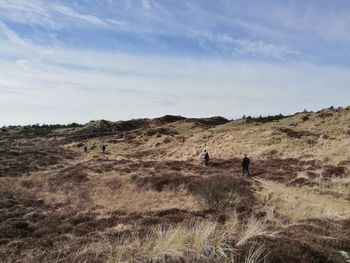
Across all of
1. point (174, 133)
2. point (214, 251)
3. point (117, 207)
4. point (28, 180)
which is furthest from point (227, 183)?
point (174, 133)

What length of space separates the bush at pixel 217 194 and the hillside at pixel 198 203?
2.7 inches

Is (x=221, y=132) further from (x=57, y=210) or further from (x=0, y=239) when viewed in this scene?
(x=0, y=239)

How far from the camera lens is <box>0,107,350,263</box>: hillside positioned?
716cm

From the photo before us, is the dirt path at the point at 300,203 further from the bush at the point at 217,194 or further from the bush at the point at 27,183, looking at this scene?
the bush at the point at 27,183

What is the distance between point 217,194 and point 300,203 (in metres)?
4.28

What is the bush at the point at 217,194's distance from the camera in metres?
18.6

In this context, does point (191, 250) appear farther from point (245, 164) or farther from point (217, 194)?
point (245, 164)

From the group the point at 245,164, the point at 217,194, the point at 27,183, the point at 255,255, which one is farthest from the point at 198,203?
the point at 27,183

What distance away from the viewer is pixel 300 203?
19812 mm

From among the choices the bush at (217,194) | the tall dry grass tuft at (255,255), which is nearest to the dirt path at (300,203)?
the bush at (217,194)

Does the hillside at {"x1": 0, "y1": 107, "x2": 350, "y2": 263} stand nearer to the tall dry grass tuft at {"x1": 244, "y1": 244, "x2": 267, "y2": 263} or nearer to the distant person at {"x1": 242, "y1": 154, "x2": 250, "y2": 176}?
the tall dry grass tuft at {"x1": 244, "y1": 244, "x2": 267, "y2": 263}

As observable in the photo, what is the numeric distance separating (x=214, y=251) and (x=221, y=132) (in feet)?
183

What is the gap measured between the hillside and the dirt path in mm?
67

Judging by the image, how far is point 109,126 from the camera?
10081cm
